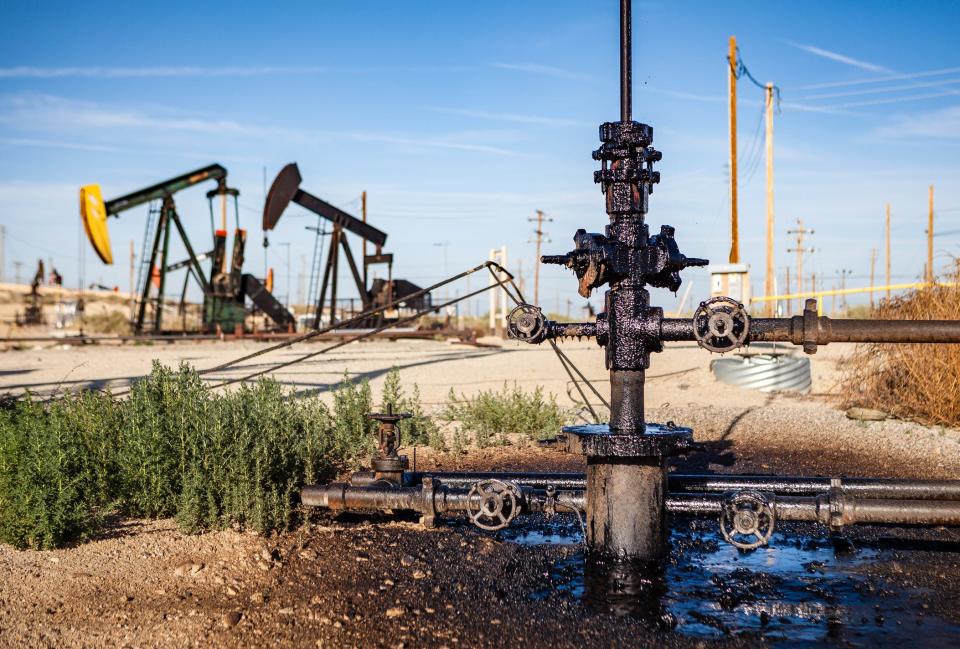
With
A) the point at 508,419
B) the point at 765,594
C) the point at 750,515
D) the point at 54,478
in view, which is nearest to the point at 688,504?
the point at 750,515

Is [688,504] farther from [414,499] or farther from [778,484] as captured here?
[414,499]

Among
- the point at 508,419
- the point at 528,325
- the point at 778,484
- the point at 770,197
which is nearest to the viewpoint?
the point at 528,325

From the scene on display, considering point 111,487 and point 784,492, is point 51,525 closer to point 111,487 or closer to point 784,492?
point 111,487

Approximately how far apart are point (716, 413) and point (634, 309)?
5.62 metres

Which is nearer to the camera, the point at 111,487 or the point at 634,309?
the point at 634,309

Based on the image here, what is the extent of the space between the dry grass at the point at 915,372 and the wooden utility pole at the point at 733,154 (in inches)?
408

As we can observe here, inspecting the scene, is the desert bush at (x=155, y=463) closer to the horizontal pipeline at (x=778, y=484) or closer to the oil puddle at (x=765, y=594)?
the horizontal pipeline at (x=778, y=484)

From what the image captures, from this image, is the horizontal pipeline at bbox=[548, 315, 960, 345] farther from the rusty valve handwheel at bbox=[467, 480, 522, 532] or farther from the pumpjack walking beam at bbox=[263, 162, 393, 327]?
the pumpjack walking beam at bbox=[263, 162, 393, 327]

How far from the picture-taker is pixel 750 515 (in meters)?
3.92

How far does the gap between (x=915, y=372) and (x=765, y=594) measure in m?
5.88

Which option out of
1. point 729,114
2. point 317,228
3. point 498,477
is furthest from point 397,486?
point 317,228

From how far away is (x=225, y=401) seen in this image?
18.0ft

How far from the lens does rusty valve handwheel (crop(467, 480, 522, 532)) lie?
13.9ft

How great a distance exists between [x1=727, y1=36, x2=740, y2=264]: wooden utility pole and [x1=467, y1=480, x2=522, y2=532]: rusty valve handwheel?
1695 centimetres
